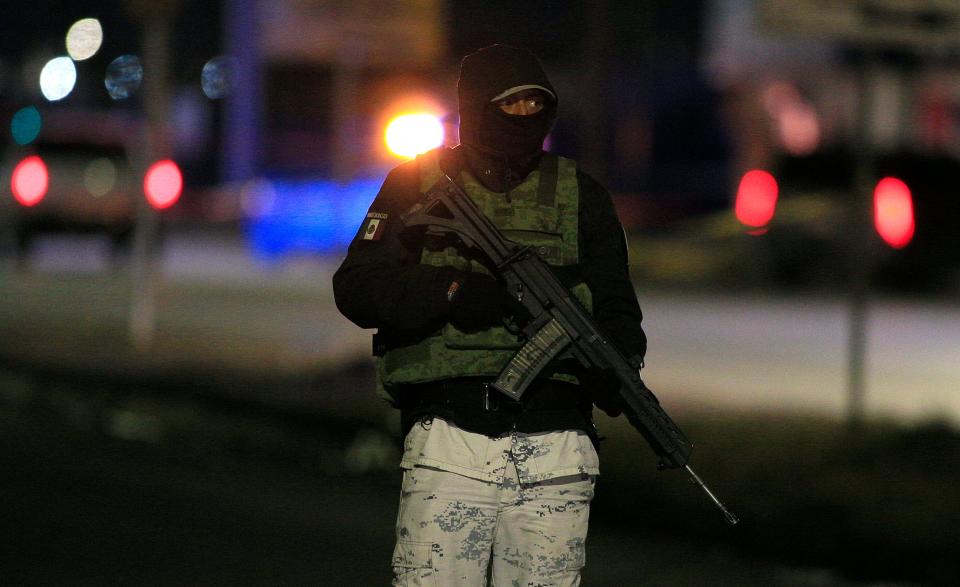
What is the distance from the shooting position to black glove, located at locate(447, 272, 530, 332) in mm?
3748

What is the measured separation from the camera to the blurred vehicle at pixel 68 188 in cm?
2297

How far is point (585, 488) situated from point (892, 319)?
13683 mm

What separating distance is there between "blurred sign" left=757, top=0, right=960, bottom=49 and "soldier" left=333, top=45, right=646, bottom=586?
458cm

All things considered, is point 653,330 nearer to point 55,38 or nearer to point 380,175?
point 380,175

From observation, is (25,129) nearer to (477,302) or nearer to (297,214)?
(297,214)

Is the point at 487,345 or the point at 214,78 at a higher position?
the point at 214,78

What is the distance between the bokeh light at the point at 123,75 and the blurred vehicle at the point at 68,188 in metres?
25.6

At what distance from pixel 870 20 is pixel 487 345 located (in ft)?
16.4

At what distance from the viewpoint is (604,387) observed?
386 centimetres

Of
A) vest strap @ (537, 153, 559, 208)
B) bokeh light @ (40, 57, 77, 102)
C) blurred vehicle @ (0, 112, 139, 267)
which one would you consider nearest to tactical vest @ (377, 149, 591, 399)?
vest strap @ (537, 153, 559, 208)

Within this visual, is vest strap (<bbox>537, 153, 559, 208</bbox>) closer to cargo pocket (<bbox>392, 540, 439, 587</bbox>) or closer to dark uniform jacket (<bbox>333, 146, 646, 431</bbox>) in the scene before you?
dark uniform jacket (<bbox>333, 146, 646, 431</bbox>)

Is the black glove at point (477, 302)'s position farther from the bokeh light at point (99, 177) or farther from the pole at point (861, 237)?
the bokeh light at point (99, 177)

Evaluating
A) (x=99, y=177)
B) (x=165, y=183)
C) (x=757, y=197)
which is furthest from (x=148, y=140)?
(x=99, y=177)

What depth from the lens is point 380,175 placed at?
23.8 m
